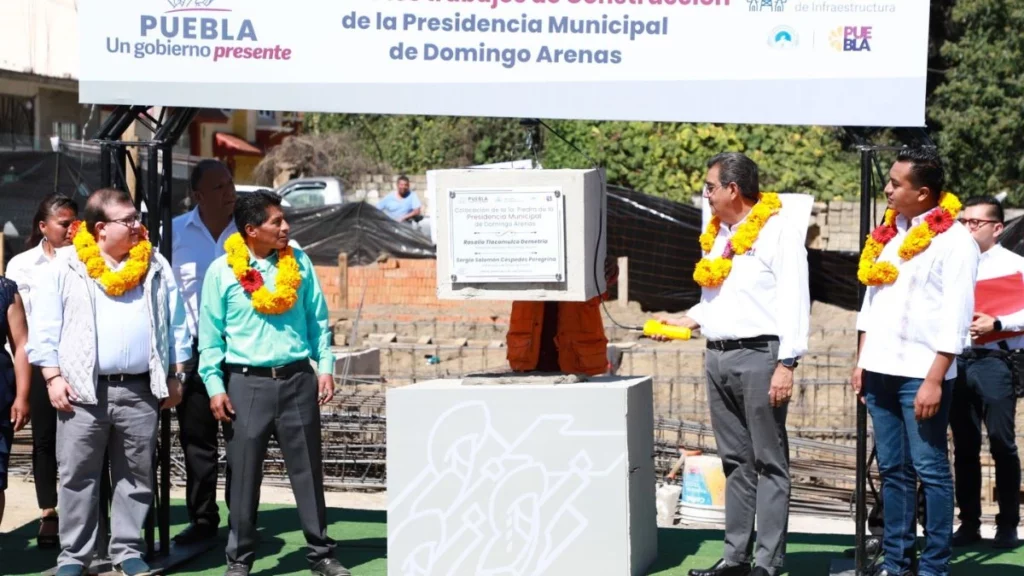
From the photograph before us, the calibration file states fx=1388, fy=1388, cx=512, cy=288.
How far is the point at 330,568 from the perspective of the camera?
6.50 m

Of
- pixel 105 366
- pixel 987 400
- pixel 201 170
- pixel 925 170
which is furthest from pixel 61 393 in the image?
pixel 987 400

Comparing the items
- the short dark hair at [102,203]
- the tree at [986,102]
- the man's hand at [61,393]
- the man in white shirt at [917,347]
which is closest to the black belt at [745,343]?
the man in white shirt at [917,347]

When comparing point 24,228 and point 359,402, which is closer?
→ point 359,402

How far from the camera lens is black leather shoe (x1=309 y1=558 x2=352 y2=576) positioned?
647cm

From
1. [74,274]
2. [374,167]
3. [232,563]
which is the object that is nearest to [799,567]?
[232,563]

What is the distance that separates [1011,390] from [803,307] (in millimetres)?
2042

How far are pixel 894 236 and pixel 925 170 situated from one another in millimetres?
341

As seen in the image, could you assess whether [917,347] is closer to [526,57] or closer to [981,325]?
[981,325]

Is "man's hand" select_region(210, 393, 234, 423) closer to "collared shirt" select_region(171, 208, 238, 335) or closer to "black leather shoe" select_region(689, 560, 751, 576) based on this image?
"collared shirt" select_region(171, 208, 238, 335)

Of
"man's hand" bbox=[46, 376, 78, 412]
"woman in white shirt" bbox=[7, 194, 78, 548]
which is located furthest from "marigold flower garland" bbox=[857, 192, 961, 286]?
"woman in white shirt" bbox=[7, 194, 78, 548]

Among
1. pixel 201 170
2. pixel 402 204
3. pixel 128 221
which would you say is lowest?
pixel 128 221

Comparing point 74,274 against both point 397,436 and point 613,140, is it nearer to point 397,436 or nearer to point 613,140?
point 397,436

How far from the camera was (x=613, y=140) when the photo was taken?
25594 millimetres

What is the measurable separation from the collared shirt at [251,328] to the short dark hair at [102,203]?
0.52 m
